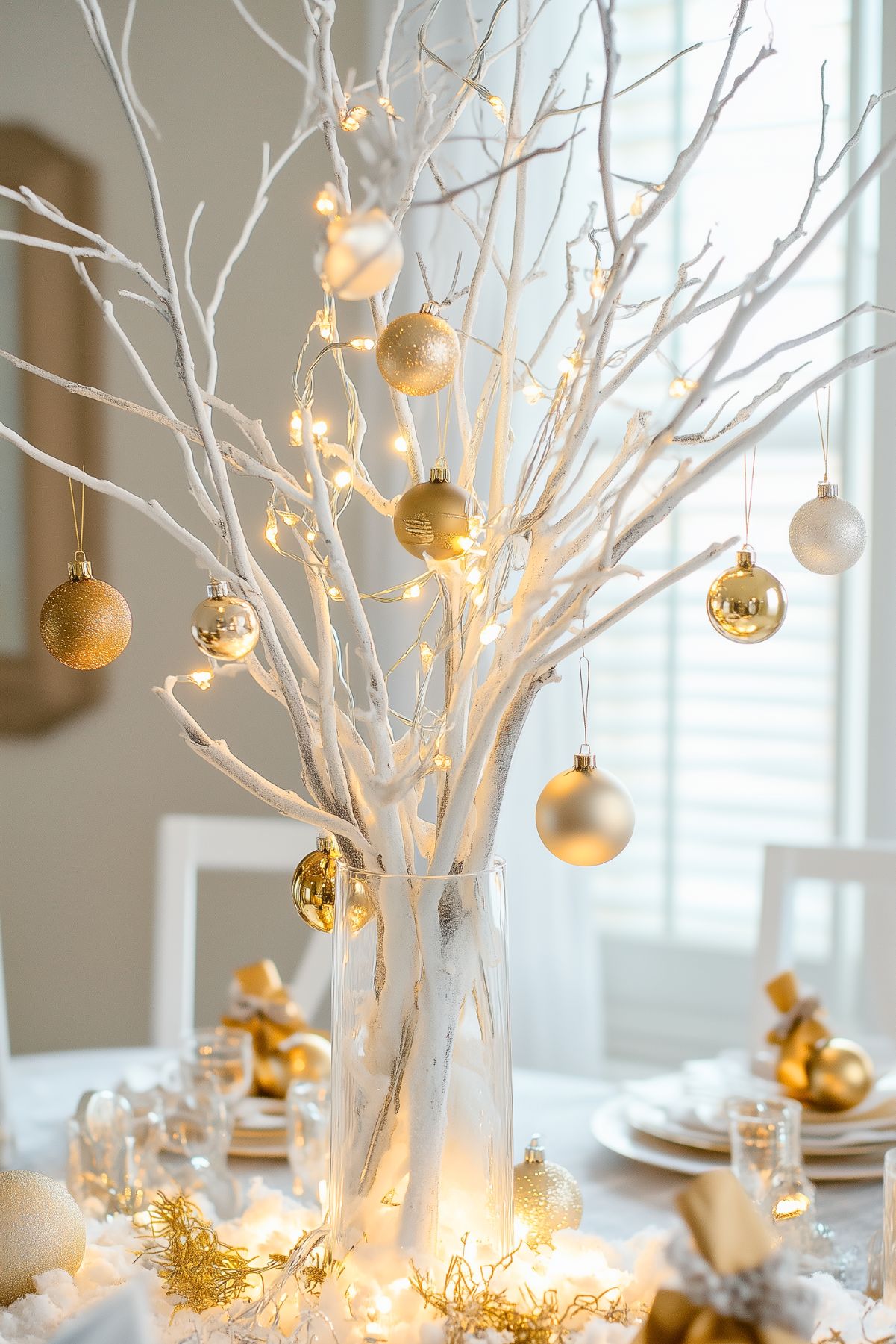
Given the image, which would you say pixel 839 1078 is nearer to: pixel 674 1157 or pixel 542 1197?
pixel 674 1157

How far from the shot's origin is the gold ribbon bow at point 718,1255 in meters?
0.52

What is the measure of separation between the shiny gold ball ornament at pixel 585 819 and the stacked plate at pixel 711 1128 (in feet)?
1.57

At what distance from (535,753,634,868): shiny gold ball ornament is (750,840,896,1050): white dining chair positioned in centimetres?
94

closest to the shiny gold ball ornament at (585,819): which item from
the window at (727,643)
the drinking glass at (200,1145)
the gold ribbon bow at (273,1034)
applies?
the drinking glass at (200,1145)

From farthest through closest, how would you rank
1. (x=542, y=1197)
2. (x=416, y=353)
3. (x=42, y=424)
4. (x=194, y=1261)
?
(x=42, y=424), (x=542, y=1197), (x=194, y=1261), (x=416, y=353)

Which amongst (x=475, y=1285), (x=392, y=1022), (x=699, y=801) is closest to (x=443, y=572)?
(x=392, y=1022)

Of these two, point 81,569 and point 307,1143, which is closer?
point 81,569

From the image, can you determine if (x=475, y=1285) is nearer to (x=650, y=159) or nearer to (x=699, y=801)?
(x=699, y=801)

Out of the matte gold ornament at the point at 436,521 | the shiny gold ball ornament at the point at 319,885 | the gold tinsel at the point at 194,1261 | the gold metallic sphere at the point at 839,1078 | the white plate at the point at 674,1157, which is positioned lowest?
the white plate at the point at 674,1157

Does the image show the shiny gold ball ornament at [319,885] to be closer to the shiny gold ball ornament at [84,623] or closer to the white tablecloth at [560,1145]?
the shiny gold ball ornament at [84,623]

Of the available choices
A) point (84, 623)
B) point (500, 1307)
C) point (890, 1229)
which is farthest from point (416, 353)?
point (890, 1229)

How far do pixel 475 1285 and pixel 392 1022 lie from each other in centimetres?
14

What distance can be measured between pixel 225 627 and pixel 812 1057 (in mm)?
851

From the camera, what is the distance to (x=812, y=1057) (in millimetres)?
1248
